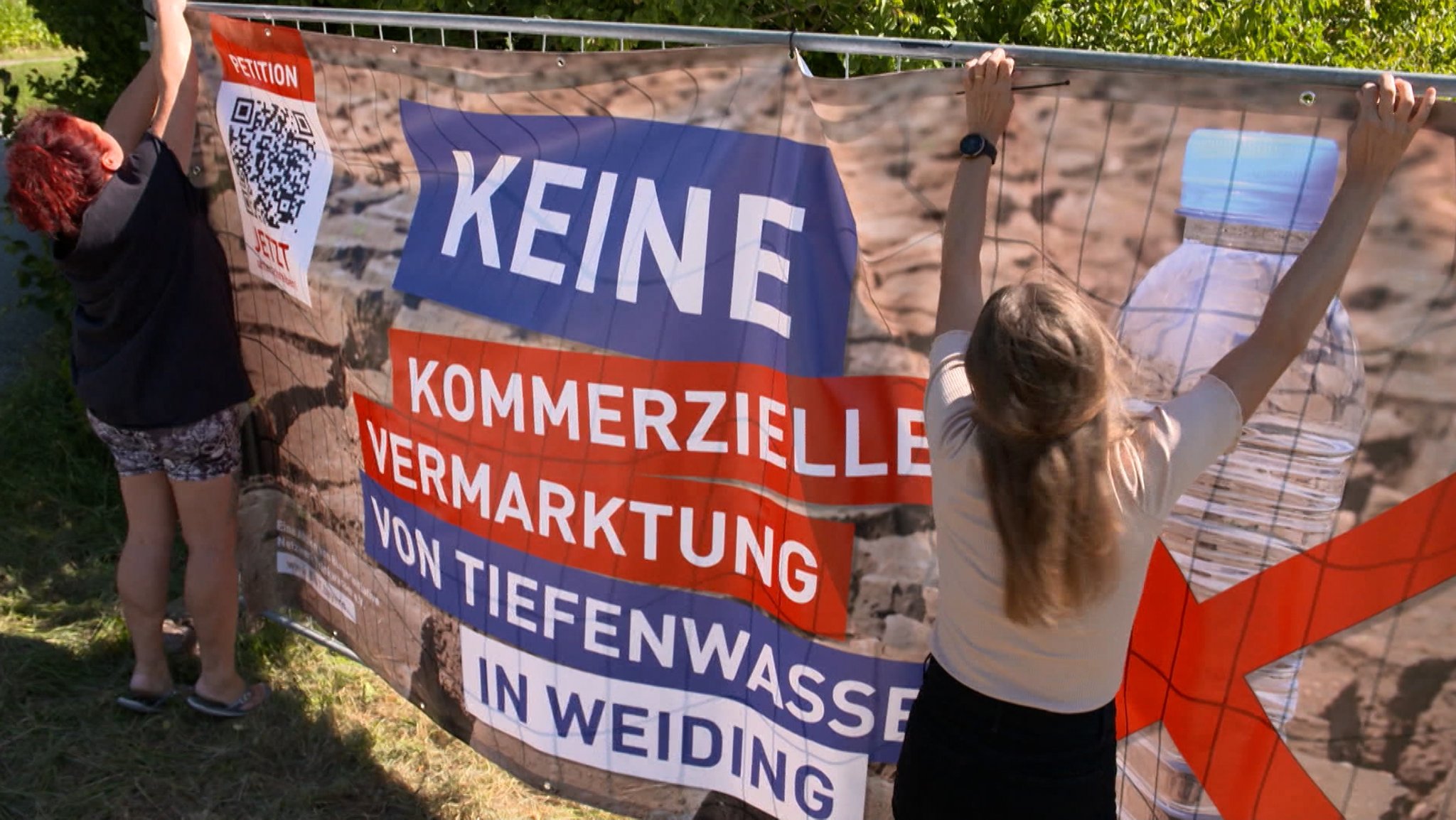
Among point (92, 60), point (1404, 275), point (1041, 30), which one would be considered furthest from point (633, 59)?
point (92, 60)

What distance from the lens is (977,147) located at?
2.28 metres

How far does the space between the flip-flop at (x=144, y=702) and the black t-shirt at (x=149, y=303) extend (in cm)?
103

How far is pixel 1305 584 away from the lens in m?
2.21

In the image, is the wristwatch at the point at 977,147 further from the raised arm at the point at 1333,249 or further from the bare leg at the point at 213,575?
the bare leg at the point at 213,575

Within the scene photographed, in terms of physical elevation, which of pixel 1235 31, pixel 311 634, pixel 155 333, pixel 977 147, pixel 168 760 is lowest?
pixel 168 760

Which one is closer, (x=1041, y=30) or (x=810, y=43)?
(x=810, y=43)

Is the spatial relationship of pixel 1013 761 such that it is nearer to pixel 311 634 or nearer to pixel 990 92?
pixel 990 92

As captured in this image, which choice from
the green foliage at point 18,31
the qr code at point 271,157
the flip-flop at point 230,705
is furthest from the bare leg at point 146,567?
the green foliage at point 18,31

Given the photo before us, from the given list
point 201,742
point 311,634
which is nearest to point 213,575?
point 311,634

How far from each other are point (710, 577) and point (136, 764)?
228 cm

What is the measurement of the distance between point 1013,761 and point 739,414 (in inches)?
37.7

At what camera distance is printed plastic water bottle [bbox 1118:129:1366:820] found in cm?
213

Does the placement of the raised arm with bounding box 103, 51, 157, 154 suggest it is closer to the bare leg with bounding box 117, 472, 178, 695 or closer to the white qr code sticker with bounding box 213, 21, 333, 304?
the white qr code sticker with bounding box 213, 21, 333, 304

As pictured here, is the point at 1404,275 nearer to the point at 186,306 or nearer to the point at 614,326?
the point at 614,326
